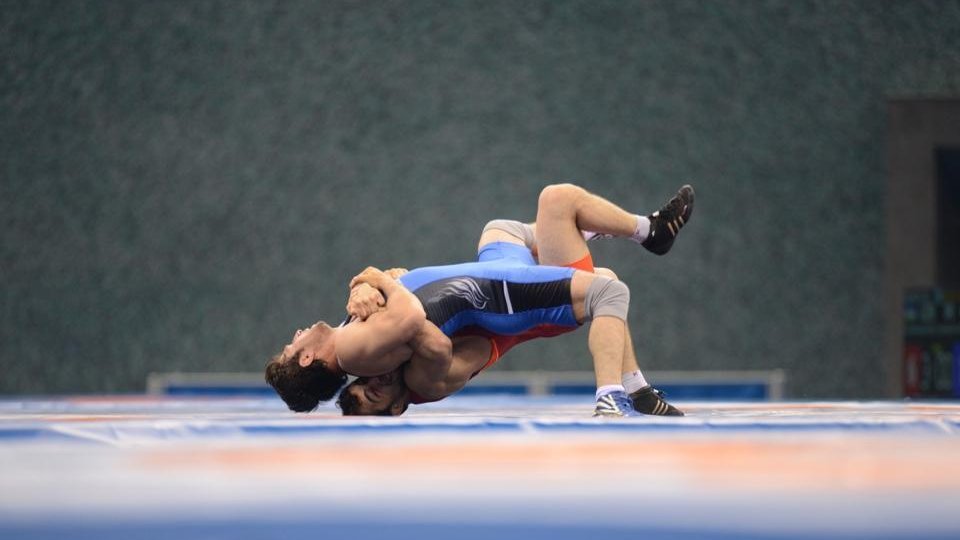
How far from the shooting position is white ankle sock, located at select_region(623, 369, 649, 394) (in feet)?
9.73

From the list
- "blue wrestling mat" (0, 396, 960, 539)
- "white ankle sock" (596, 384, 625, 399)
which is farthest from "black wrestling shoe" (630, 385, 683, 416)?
"blue wrestling mat" (0, 396, 960, 539)

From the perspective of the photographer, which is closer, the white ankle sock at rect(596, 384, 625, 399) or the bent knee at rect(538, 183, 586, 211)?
the white ankle sock at rect(596, 384, 625, 399)

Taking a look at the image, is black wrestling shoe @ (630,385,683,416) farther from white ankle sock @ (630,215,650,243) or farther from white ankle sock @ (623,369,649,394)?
white ankle sock @ (630,215,650,243)

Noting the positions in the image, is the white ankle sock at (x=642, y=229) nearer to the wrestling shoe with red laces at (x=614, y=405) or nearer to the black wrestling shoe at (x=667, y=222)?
the black wrestling shoe at (x=667, y=222)

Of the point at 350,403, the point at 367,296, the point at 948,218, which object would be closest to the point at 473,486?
the point at 367,296

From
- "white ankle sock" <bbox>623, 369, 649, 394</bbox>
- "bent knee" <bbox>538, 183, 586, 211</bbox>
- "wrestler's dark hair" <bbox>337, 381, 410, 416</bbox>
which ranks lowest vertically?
"wrestler's dark hair" <bbox>337, 381, 410, 416</bbox>

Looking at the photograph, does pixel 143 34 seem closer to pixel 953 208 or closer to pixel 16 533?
pixel 953 208

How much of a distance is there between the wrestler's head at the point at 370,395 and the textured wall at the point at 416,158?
14.3 feet

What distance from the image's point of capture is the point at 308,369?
284 centimetres

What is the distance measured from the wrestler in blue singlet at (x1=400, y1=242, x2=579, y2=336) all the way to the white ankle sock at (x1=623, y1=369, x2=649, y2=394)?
202 mm

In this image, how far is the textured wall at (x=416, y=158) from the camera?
23.6 feet

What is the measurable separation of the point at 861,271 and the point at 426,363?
503 centimetres

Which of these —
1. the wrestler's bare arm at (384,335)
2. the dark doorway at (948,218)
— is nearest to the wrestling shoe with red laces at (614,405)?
the wrestler's bare arm at (384,335)

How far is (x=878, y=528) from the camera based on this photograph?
1163mm
